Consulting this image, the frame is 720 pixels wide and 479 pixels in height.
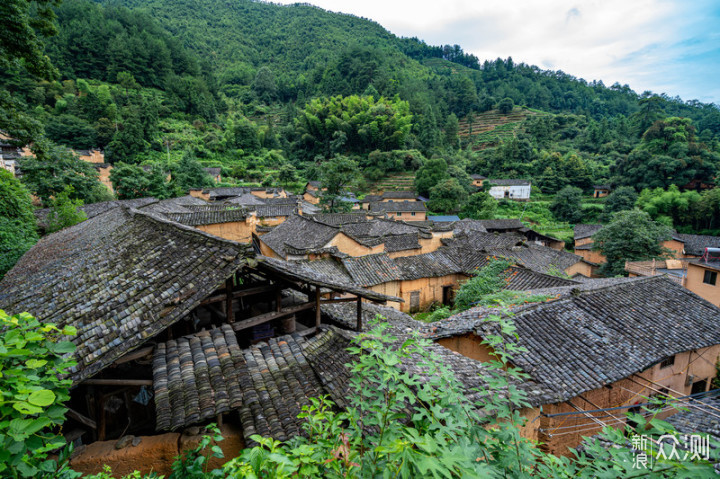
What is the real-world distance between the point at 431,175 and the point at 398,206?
11.8m

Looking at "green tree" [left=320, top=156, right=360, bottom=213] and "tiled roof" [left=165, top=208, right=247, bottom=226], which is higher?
"green tree" [left=320, top=156, right=360, bottom=213]

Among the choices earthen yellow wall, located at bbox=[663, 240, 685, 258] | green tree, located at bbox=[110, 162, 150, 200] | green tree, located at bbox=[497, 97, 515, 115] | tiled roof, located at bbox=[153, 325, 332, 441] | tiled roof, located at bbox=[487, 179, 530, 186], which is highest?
green tree, located at bbox=[497, 97, 515, 115]

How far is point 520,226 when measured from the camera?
4381 centimetres

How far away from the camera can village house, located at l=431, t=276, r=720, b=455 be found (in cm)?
733

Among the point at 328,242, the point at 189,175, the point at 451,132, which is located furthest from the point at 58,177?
the point at 451,132

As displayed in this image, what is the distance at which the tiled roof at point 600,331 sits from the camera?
24.9ft

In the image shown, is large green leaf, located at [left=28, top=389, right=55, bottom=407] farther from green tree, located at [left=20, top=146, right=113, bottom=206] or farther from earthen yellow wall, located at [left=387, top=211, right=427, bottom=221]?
earthen yellow wall, located at [left=387, top=211, right=427, bottom=221]

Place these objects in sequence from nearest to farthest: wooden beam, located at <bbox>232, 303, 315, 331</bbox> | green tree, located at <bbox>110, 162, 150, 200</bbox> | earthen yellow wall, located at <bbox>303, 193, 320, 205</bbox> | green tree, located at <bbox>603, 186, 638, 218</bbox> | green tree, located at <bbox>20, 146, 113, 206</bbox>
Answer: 1. wooden beam, located at <bbox>232, 303, 315, 331</bbox>
2. green tree, located at <bbox>20, 146, 113, 206</bbox>
3. green tree, located at <bbox>110, 162, 150, 200</bbox>
4. green tree, located at <bbox>603, 186, 638, 218</bbox>
5. earthen yellow wall, located at <bbox>303, 193, 320, 205</bbox>

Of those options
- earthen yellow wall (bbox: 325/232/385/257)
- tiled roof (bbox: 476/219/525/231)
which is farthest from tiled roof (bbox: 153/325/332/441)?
tiled roof (bbox: 476/219/525/231)

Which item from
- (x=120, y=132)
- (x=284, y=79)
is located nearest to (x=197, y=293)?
(x=120, y=132)

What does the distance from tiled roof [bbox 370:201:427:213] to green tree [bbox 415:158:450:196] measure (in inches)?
305

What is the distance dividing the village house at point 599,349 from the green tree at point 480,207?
40.1 m

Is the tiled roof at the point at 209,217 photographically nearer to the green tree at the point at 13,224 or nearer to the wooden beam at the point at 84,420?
the green tree at the point at 13,224

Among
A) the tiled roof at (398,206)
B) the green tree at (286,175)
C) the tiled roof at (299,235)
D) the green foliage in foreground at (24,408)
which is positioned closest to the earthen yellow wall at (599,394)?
the green foliage in foreground at (24,408)
